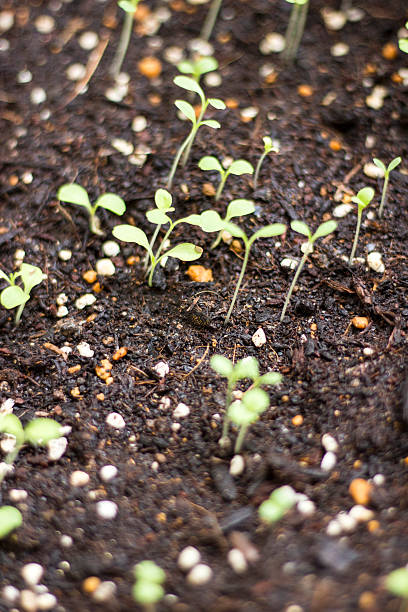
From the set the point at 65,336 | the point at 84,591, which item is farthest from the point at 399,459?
the point at 65,336

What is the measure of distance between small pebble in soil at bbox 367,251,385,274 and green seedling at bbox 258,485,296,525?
604 millimetres

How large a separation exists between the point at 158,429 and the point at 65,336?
1.09ft

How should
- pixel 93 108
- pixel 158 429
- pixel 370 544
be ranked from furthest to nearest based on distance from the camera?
pixel 93 108
pixel 158 429
pixel 370 544

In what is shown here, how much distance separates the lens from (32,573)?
100 cm

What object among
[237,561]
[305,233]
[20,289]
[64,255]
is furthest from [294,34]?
[237,561]

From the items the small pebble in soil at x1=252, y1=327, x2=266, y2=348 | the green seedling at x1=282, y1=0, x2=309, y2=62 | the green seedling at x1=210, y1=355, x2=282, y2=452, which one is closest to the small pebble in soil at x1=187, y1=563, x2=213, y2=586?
the green seedling at x1=210, y1=355, x2=282, y2=452

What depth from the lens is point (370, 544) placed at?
37.2 inches

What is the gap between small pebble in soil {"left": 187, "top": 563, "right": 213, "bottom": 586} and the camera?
3.13 ft

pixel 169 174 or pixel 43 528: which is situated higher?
pixel 169 174

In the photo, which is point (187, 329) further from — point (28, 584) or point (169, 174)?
point (28, 584)

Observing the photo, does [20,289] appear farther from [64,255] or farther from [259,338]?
[259,338]

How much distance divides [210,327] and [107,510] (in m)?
0.47

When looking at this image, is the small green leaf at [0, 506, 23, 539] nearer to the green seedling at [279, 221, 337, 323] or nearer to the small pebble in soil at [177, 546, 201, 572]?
the small pebble in soil at [177, 546, 201, 572]

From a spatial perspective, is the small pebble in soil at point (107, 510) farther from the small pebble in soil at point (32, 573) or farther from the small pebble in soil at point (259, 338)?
the small pebble in soil at point (259, 338)
